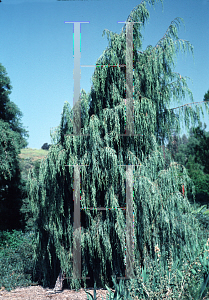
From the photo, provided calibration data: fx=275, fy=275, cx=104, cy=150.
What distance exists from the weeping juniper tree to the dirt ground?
0.18 m

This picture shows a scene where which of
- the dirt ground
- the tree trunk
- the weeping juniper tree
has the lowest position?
the dirt ground

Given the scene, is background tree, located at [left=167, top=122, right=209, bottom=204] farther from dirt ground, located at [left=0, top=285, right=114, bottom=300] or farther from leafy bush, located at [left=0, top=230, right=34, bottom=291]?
dirt ground, located at [left=0, top=285, right=114, bottom=300]

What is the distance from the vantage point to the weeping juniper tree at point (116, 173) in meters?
4.80

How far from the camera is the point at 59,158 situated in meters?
4.93

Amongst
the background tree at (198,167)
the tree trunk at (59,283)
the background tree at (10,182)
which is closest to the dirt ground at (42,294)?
the tree trunk at (59,283)

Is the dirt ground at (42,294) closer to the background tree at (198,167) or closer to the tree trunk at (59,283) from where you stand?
the tree trunk at (59,283)

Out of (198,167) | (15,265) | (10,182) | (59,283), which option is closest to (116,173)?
(59,283)

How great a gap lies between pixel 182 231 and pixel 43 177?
9.02 feet

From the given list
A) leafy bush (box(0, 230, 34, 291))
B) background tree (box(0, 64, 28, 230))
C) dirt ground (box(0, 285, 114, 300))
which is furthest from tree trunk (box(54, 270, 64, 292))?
background tree (box(0, 64, 28, 230))

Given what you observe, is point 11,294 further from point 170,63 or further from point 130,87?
point 170,63

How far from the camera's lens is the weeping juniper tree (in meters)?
4.80

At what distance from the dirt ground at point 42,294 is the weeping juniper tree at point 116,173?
0.18 metres

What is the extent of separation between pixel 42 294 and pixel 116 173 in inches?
106

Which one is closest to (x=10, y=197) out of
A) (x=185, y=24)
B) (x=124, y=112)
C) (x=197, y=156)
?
(x=124, y=112)
